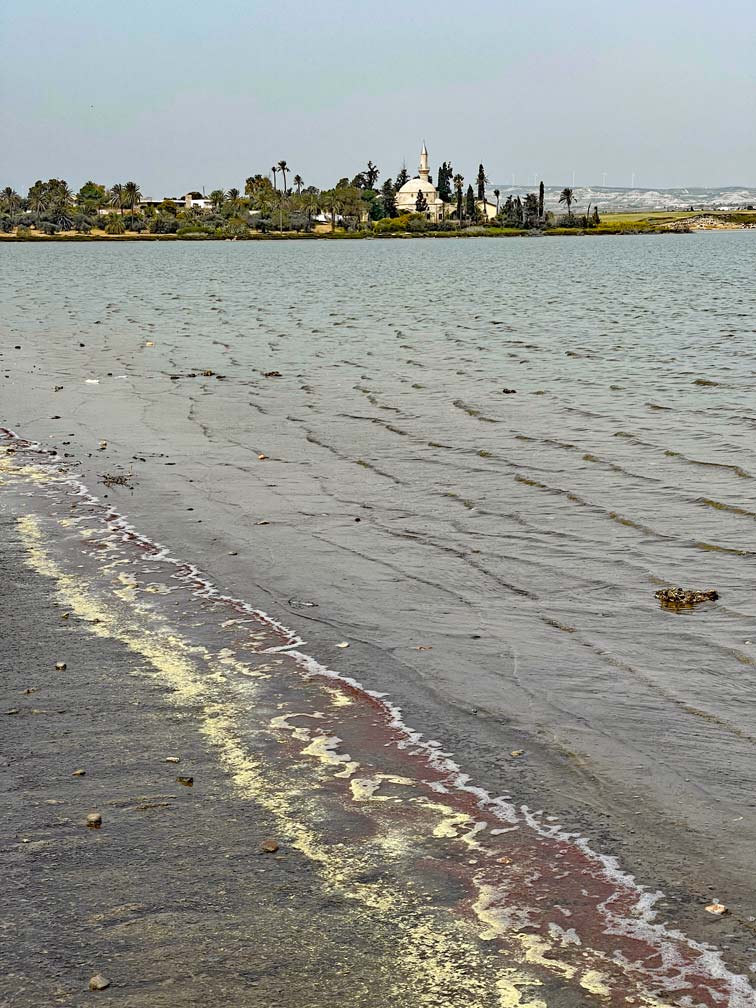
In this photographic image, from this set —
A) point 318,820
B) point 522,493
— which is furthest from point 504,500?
point 318,820

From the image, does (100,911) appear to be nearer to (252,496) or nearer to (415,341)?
(252,496)

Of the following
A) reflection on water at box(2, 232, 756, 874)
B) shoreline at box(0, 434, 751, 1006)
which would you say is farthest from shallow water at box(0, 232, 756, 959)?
shoreline at box(0, 434, 751, 1006)

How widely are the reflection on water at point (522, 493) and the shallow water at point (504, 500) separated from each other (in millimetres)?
39

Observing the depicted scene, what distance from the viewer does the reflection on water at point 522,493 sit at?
8492 millimetres

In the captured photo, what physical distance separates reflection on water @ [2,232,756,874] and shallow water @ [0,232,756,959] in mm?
39

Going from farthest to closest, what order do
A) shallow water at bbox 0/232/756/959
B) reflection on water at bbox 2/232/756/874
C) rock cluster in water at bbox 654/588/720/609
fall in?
rock cluster in water at bbox 654/588/720/609 < reflection on water at bbox 2/232/756/874 < shallow water at bbox 0/232/756/959

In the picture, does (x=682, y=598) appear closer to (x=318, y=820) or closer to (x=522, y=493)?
(x=522, y=493)

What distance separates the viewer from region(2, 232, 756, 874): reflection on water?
27.9ft

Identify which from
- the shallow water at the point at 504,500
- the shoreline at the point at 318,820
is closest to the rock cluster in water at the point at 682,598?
the shallow water at the point at 504,500

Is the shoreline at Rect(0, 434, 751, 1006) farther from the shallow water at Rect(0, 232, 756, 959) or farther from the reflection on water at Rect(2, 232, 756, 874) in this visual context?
the reflection on water at Rect(2, 232, 756, 874)

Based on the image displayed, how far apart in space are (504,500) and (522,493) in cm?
47

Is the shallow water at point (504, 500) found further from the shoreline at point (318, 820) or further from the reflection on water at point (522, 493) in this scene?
the shoreline at point (318, 820)

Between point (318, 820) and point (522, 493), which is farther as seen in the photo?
point (522, 493)

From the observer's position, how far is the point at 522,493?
15.4m
